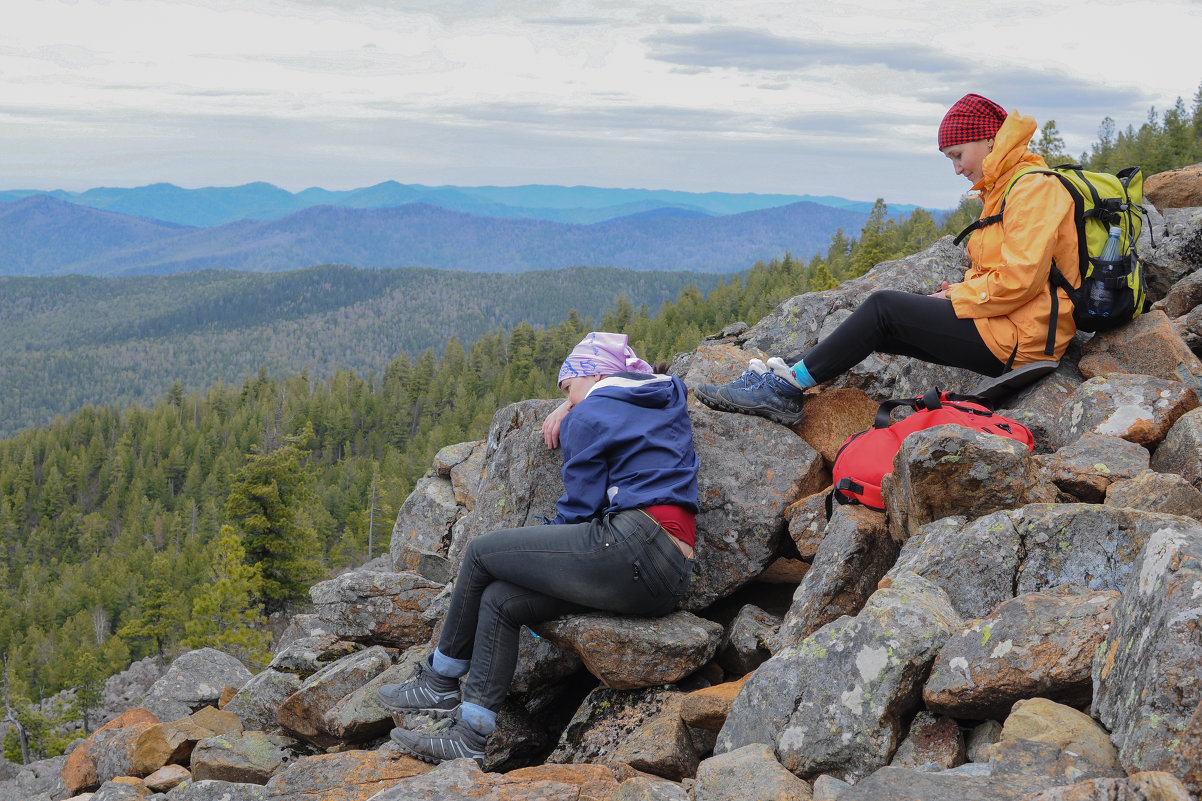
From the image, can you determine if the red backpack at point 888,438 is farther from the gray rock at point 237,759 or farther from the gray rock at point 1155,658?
the gray rock at point 237,759

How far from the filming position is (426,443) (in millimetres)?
129500

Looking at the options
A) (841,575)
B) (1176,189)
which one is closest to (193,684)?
(841,575)

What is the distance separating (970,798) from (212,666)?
43.4 ft

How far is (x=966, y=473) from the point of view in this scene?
605 cm

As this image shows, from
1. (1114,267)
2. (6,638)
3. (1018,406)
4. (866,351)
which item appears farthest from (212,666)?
(6,638)

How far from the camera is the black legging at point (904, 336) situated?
814cm

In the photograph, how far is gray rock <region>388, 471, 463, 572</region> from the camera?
1300 centimetres

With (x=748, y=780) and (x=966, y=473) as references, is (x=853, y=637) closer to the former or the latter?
(x=748, y=780)

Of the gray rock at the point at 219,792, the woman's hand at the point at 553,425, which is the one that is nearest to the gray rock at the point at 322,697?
the gray rock at the point at 219,792

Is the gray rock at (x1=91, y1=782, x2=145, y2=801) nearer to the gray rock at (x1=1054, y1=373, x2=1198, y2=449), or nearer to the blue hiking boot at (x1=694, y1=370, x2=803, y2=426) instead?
the blue hiking boot at (x1=694, y1=370, x2=803, y2=426)

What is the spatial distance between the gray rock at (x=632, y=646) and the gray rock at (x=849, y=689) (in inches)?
50.5

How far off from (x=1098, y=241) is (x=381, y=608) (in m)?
8.45

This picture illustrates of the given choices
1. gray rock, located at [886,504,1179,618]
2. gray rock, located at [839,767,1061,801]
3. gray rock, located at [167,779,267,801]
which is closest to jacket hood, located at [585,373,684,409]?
gray rock, located at [886,504,1179,618]

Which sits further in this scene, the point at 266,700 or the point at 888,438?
the point at 266,700
